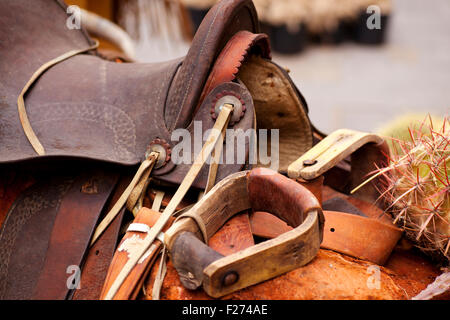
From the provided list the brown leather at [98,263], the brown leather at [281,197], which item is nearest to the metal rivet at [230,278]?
the brown leather at [281,197]

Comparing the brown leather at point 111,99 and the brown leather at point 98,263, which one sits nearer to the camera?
the brown leather at point 98,263

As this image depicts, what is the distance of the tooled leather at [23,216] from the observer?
95cm

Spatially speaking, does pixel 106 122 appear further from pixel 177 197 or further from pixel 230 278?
pixel 230 278

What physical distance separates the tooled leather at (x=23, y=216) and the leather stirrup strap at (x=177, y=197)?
0.76 feet

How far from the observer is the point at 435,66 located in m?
4.39

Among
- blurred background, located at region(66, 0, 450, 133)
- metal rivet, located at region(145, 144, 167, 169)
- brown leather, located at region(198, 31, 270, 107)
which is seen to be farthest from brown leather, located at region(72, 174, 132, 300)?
blurred background, located at region(66, 0, 450, 133)

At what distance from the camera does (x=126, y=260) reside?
866 millimetres

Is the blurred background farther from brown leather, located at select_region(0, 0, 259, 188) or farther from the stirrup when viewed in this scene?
the stirrup

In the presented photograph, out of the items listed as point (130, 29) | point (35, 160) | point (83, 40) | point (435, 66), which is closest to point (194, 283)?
point (35, 160)

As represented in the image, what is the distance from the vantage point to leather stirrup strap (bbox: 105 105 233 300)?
82 cm

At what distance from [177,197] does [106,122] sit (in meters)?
0.28

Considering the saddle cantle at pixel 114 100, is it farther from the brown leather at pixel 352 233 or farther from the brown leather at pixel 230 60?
the brown leather at pixel 352 233

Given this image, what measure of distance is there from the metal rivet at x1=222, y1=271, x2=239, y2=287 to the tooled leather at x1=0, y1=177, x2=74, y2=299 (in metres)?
0.42
